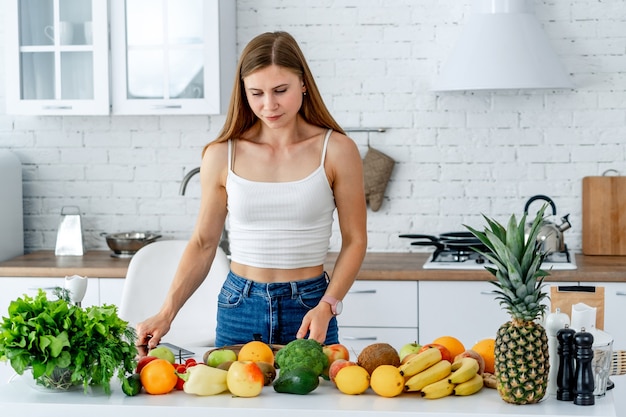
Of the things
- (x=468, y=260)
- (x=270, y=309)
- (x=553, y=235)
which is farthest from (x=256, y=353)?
(x=553, y=235)

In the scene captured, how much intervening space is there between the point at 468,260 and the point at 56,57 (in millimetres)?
2060

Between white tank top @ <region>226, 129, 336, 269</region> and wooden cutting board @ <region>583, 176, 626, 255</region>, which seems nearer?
white tank top @ <region>226, 129, 336, 269</region>

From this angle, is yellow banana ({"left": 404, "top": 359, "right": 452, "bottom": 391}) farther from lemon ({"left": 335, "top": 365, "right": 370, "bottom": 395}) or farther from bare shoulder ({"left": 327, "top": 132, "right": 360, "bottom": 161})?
bare shoulder ({"left": 327, "top": 132, "right": 360, "bottom": 161})

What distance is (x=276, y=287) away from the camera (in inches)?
113

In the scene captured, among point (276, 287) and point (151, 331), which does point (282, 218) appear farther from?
point (151, 331)

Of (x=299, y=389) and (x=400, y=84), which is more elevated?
(x=400, y=84)

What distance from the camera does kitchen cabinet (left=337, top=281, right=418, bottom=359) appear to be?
13.1 ft

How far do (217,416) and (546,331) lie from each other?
76 cm

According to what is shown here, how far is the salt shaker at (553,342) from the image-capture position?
212cm

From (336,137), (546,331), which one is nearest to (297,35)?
(336,137)

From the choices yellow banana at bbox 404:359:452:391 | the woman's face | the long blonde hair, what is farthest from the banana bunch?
the long blonde hair

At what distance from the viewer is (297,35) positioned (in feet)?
15.0

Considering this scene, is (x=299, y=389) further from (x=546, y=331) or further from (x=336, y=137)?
(x=336, y=137)

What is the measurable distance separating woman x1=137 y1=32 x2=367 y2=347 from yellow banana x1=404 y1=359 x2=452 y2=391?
66cm
